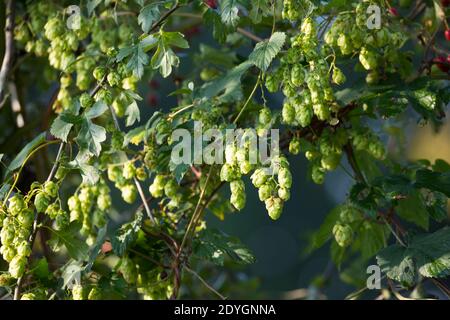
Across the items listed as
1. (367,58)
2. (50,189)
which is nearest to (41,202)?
(50,189)

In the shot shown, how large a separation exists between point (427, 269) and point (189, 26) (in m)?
1.49

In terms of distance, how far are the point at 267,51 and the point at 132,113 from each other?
0.48 meters

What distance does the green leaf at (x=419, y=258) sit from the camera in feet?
6.17

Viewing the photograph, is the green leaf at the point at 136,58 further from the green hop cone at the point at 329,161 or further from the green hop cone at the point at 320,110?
the green hop cone at the point at 329,161

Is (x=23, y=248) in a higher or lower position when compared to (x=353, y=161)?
higher

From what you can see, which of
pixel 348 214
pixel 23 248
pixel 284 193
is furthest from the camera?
pixel 348 214

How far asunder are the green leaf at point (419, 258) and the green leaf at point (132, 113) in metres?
0.69

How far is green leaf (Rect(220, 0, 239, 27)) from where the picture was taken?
6.09 ft

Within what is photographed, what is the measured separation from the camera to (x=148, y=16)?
6.17 ft

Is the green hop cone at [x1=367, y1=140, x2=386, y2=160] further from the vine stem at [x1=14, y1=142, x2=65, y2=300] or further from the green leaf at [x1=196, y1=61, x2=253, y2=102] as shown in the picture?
the vine stem at [x1=14, y1=142, x2=65, y2=300]

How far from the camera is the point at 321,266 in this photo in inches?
238

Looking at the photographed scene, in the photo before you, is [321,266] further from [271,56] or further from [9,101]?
[271,56]

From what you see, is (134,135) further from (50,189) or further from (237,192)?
(237,192)
